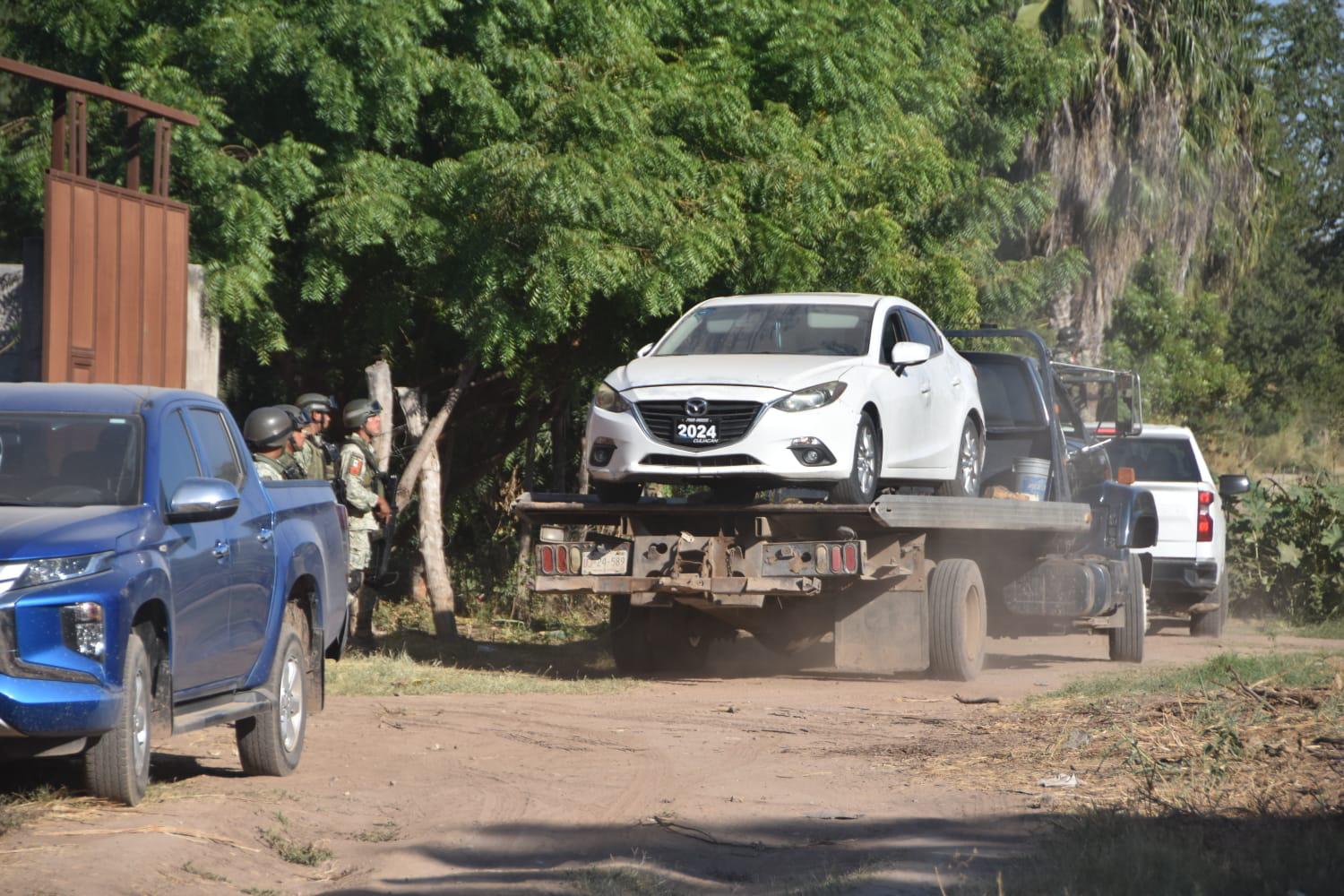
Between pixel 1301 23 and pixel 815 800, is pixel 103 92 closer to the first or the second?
pixel 815 800

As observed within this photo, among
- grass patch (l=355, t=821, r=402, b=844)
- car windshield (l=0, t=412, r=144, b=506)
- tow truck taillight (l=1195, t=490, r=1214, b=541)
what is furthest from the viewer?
tow truck taillight (l=1195, t=490, r=1214, b=541)

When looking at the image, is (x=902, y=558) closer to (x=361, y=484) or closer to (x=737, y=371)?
(x=737, y=371)

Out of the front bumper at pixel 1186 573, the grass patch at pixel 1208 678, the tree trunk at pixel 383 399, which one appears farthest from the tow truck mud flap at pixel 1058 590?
the tree trunk at pixel 383 399

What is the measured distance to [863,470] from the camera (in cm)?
1110

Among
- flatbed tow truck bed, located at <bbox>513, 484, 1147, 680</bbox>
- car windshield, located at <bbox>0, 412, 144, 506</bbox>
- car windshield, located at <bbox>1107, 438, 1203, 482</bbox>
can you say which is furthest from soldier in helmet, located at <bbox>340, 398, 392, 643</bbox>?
car windshield, located at <bbox>1107, 438, 1203, 482</bbox>

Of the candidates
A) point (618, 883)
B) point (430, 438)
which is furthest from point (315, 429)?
point (618, 883)

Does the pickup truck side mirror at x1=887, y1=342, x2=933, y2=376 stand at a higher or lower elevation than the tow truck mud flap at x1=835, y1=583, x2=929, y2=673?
higher

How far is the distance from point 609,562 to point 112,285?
3.77 m

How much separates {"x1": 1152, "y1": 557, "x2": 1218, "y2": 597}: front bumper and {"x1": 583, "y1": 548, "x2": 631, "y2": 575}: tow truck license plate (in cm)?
727

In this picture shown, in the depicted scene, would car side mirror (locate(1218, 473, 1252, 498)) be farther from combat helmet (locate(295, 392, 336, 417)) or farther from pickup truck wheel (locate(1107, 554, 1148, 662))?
combat helmet (locate(295, 392, 336, 417))

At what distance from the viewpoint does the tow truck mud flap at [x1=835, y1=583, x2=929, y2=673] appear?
38.6ft

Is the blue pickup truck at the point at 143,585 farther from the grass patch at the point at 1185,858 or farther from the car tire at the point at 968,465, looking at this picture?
the car tire at the point at 968,465

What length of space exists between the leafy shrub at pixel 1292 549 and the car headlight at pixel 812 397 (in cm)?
1053

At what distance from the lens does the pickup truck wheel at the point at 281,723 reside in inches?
299
